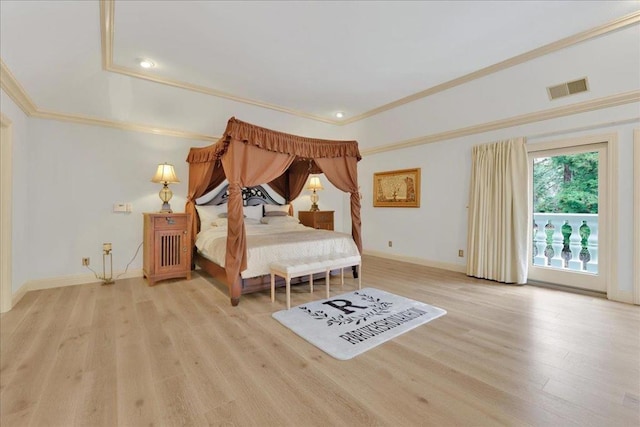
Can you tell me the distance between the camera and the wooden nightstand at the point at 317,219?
5820 mm

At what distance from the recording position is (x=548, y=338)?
2334 millimetres

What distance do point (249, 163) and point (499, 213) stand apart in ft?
11.6

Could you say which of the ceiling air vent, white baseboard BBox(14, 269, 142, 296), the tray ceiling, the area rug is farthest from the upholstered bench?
the ceiling air vent

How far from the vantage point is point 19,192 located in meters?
3.31

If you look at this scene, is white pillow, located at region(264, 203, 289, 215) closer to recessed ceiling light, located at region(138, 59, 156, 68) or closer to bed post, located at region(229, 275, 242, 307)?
bed post, located at region(229, 275, 242, 307)

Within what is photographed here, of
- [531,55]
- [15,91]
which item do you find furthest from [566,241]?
[15,91]

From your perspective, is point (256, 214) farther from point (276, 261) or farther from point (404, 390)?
point (404, 390)

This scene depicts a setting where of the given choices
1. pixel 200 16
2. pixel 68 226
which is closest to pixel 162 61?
pixel 200 16

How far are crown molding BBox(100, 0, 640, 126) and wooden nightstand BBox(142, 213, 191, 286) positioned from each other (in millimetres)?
1821

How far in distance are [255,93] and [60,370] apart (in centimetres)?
393

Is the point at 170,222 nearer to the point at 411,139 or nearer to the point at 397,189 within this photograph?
the point at 397,189

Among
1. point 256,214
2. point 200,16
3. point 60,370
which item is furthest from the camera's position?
point 256,214

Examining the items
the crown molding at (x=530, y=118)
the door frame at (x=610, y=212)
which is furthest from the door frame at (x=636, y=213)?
the crown molding at (x=530, y=118)

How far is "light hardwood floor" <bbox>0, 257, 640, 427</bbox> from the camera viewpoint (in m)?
1.49
